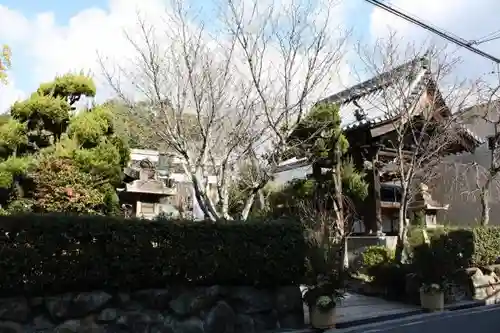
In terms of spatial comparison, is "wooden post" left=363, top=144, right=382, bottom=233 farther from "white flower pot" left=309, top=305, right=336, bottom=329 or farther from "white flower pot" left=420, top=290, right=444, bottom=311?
"white flower pot" left=309, top=305, right=336, bottom=329

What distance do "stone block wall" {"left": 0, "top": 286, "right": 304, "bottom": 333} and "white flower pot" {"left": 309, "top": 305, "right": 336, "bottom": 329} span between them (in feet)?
0.62

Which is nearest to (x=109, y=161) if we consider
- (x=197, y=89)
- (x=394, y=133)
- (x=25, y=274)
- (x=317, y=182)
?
(x=197, y=89)

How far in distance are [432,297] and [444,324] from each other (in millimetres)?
994

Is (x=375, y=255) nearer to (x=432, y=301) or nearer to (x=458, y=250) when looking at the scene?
(x=458, y=250)

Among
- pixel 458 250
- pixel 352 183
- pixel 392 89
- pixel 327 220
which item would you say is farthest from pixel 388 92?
pixel 458 250

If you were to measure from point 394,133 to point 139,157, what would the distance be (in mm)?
11319

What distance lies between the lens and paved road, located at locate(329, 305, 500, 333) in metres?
7.41

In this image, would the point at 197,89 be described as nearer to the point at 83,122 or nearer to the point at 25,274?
the point at 83,122

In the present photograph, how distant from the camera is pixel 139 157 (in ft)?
66.0

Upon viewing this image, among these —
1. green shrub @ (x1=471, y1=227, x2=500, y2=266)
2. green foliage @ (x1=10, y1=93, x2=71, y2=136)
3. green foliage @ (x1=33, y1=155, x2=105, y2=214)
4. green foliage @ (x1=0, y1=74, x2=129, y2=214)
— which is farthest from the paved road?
green foliage @ (x1=10, y1=93, x2=71, y2=136)

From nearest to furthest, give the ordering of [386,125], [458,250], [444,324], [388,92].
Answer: [444,324], [458,250], [388,92], [386,125]

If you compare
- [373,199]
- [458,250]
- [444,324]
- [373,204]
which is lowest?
[444,324]

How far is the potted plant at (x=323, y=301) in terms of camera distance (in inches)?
281

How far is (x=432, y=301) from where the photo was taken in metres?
8.88
